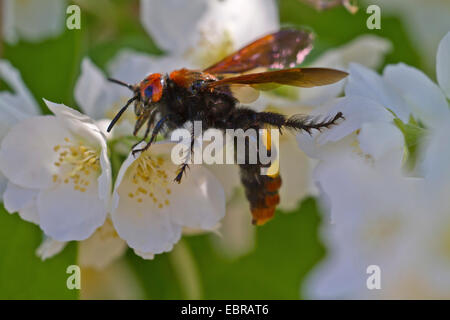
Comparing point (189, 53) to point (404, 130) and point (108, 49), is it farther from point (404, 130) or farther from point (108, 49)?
point (404, 130)

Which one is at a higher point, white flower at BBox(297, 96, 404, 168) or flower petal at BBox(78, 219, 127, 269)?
white flower at BBox(297, 96, 404, 168)

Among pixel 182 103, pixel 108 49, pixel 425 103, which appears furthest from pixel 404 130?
pixel 108 49

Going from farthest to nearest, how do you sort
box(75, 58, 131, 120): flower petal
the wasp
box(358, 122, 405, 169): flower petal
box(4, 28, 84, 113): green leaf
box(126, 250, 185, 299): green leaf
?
box(126, 250, 185, 299): green leaf < box(4, 28, 84, 113): green leaf < box(75, 58, 131, 120): flower petal < the wasp < box(358, 122, 405, 169): flower petal

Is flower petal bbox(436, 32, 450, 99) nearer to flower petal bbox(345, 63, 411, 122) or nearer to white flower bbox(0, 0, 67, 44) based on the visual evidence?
flower petal bbox(345, 63, 411, 122)

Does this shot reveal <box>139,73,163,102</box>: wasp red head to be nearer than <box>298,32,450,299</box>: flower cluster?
No

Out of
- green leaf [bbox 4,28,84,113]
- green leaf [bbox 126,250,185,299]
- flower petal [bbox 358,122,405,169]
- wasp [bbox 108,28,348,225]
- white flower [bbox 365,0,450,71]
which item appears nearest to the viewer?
flower petal [bbox 358,122,405,169]

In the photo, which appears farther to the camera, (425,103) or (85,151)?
(85,151)

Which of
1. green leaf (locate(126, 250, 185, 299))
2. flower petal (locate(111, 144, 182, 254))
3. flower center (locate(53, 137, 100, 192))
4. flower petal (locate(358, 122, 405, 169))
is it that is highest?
flower petal (locate(358, 122, 405, 169))

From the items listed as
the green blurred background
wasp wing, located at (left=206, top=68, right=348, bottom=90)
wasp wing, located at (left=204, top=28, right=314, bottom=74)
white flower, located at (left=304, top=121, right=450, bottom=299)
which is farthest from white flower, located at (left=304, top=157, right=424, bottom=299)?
the green blurred background

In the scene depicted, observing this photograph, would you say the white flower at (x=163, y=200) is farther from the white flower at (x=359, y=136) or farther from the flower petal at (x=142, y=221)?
the white flower at (x=359, y=136)
